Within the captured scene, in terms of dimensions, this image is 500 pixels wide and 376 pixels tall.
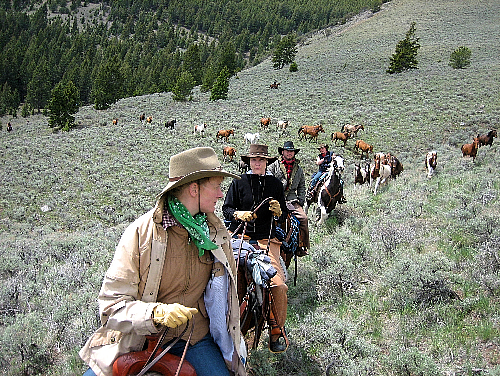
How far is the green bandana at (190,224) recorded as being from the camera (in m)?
2.09

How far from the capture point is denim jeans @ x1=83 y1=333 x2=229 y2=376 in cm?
209

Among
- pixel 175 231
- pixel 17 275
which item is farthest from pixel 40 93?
pixel 175 231

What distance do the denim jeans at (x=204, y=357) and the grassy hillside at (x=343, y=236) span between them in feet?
4.31

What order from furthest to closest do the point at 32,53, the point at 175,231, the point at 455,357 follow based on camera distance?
the point at 32,53 → the point at 455,357 → the point at 175,231

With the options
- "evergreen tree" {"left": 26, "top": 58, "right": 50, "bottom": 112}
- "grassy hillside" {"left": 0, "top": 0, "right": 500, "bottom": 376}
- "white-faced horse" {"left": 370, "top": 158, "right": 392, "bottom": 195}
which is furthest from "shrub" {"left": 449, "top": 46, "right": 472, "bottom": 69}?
"evergreen tree" {"left": 26, "top": 58, "right": 50, "bottom": 112}

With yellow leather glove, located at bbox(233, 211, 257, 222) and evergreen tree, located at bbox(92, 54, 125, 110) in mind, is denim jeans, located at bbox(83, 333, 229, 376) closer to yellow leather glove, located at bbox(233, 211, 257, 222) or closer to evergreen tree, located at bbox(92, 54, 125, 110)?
yellow leather glove, located at bbox(233, 211, 257, 222)

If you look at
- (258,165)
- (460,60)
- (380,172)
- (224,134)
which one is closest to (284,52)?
(460,60)

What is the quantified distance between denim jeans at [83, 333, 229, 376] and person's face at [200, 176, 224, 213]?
86 centimetres

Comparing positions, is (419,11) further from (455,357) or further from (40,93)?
(455,357)

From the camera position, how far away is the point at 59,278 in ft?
17.6

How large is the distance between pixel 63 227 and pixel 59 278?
8.65 metres

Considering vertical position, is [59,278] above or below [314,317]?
below

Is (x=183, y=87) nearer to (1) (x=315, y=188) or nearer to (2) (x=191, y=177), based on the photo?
(1) (x=315, y=188)

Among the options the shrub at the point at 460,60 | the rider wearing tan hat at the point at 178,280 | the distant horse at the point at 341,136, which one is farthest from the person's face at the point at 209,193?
the shrub at the point at 460,60
